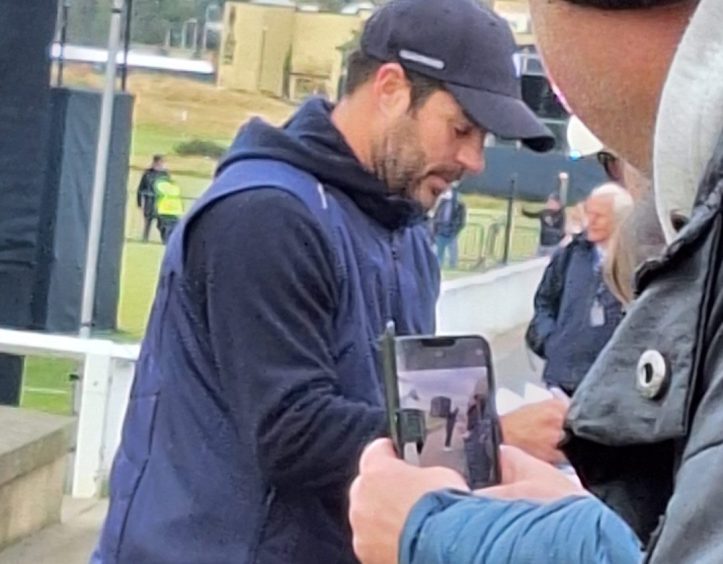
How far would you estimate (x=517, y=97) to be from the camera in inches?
106

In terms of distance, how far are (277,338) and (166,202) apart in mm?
6385

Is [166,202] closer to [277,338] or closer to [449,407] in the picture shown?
[277,338]

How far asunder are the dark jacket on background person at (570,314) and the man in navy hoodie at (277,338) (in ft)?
11.6

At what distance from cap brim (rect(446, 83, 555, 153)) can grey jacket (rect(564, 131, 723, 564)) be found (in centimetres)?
161

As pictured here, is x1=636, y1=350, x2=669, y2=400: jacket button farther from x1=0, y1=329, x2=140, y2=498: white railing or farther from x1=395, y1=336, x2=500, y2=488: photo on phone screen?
x1=0, y1=329, x2=140, y2=498: white railing

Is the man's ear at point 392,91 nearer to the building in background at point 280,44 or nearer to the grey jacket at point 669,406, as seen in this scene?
the grey jacket at point 669,406

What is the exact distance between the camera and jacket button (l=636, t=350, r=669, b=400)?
0.91 meters

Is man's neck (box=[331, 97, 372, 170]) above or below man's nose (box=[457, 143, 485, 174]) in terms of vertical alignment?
above

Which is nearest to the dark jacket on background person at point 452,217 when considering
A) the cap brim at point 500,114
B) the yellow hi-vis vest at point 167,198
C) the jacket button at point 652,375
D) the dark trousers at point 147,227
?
the yellow hi-vis vest at point 167,198

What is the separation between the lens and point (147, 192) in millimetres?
Result: 8633

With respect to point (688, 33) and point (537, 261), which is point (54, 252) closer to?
point (537, 261)

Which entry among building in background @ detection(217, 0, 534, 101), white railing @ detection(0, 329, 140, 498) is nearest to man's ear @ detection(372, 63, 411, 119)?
white railing @ detection(0, 329, 140, 498)

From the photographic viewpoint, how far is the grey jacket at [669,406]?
0.82m

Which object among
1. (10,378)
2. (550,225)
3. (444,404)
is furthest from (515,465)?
(550,225)
